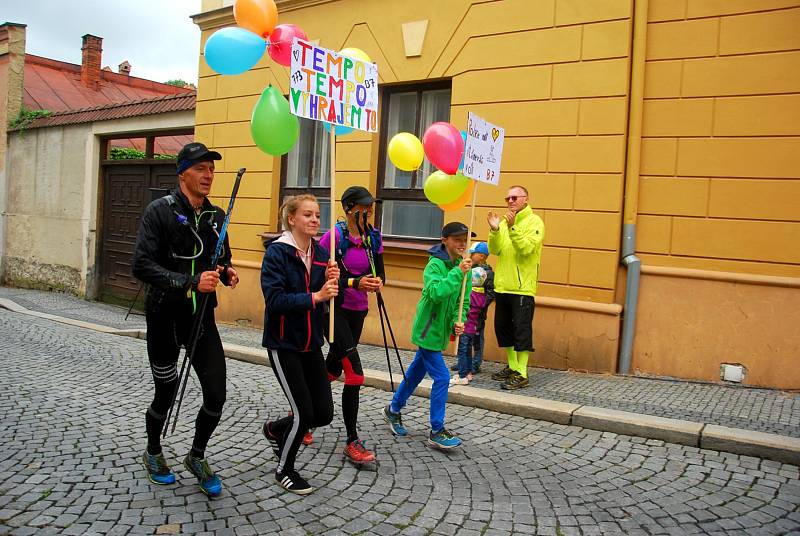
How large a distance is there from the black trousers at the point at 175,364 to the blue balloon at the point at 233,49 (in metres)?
2.02

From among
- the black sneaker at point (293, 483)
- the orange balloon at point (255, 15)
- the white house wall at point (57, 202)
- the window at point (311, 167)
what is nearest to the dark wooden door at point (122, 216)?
the white house wall at point (57, 202)

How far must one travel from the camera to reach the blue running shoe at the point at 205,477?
354 centimetres

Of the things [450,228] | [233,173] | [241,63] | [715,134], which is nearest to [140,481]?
[450,228]

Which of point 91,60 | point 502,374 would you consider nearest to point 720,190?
point 502,374

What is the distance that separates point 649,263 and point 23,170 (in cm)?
1432

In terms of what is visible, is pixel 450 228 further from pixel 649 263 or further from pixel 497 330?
pixel 649 263

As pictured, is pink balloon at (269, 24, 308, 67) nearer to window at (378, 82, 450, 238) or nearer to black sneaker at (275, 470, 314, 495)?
black sneaker at (275, 470, 314, 495)

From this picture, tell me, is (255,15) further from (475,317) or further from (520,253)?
(475,317)

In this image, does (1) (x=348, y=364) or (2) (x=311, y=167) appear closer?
(1) (x=348, y=364)

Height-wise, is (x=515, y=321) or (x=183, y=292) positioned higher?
(x=183, y=292)

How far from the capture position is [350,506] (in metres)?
3.54

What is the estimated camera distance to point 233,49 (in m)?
4.69

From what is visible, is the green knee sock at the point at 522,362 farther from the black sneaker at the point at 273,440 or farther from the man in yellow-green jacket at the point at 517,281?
the black sneaker at the point at 273,440

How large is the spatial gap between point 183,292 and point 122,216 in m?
10.6
